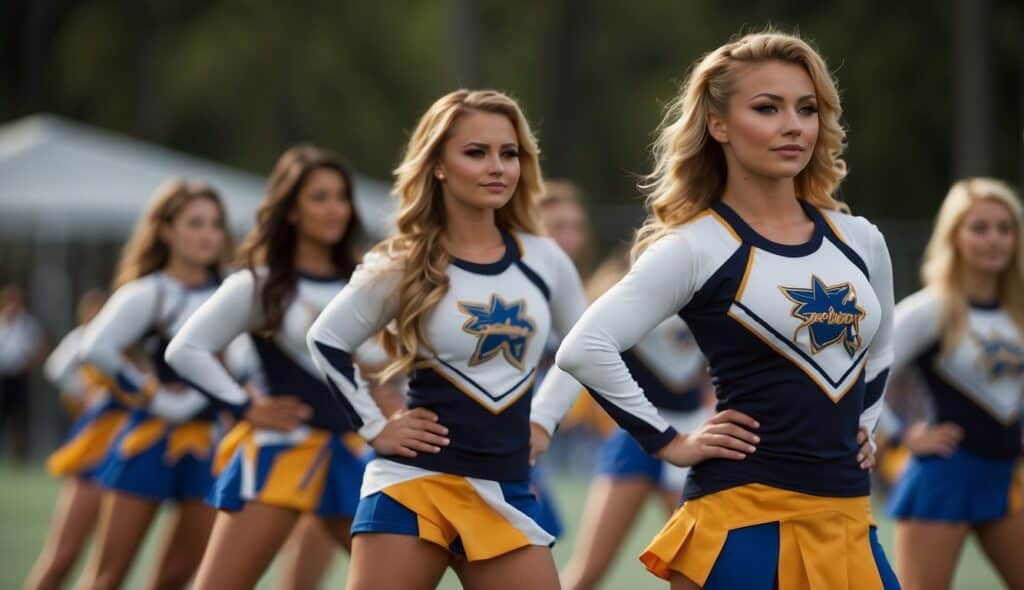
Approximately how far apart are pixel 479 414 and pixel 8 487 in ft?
40.6

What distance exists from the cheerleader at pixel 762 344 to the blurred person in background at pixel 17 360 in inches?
628

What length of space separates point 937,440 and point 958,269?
696 mm

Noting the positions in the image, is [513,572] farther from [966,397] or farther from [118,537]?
[118,537]

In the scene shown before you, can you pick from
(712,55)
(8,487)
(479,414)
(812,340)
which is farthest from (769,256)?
(8,487)

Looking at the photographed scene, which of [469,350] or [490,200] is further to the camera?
[490,200]

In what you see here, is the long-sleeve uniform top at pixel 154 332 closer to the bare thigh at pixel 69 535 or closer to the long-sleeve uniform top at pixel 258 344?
the bare thigh at pixel 69 535

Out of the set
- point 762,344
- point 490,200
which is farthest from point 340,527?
point 762,344

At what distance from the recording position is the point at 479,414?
491 cm

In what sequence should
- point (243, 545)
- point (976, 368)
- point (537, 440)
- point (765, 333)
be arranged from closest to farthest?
point (765, 333) < point (537, 440) < point (243, 545) < point (976, 368)

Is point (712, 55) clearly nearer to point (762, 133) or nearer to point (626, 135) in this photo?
point (762, 133)

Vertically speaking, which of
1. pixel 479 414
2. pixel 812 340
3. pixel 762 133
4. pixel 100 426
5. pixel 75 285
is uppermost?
pixel 762 133

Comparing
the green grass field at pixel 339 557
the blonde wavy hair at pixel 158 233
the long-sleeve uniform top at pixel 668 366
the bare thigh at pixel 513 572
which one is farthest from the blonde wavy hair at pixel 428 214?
the green grass field at pixel 339 557

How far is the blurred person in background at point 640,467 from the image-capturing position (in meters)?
7.46

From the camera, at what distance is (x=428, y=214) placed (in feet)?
16.7
